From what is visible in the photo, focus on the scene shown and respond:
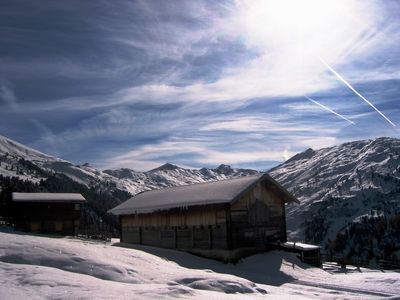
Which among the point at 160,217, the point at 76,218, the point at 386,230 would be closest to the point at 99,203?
the point at 386,230

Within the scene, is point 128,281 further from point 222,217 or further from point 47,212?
point 47,212

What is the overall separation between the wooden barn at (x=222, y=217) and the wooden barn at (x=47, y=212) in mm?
19138

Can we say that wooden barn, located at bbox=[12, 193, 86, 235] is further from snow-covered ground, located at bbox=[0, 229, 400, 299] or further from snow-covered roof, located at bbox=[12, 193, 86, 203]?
snow-covered ground, located at bbox=[0, 229, 400, 299]

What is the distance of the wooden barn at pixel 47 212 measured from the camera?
170ft

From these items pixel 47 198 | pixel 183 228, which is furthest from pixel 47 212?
pixel 183 228

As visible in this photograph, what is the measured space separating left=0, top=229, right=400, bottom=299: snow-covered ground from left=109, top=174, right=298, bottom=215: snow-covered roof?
19.2 ft

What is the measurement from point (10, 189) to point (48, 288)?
54.9 metres

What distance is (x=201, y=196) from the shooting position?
105ft

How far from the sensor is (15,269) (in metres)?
14.6

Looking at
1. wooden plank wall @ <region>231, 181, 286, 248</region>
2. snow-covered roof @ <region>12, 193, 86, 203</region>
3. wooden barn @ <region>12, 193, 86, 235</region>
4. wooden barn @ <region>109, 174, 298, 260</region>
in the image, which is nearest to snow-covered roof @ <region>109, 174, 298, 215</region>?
wooden barn @ <region>109, 174, 298, 260</region>

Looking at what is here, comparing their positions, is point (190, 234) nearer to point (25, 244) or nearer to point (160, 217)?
point (160, 217)

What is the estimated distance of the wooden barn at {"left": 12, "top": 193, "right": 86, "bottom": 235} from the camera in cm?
5172

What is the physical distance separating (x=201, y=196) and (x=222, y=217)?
2.54 meters

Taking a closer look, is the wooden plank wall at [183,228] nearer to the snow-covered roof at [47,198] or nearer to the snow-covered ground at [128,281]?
the snow-covered ground at [128,281]
